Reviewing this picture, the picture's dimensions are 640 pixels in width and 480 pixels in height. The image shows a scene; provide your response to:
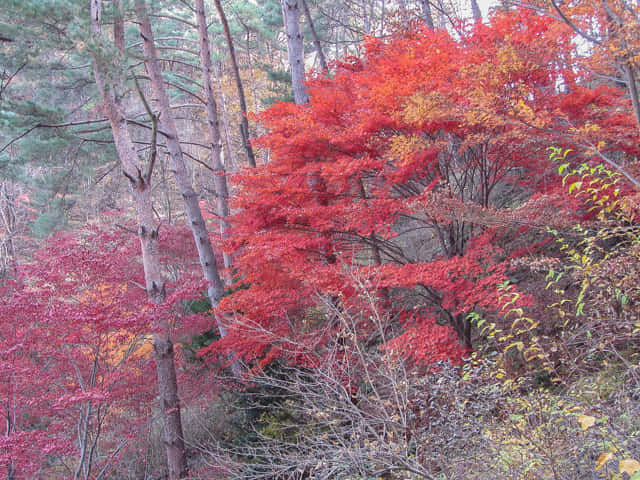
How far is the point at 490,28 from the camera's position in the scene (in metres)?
5.70

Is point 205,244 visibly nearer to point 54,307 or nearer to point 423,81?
point 54,307

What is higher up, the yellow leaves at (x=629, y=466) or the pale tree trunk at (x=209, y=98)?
the pale tree trunk at (x=209, y=98)

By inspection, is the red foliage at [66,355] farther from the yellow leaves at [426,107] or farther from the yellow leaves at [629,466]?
the yellow leaves at [629,466]

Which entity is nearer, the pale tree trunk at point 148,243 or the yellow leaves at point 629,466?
the yellow leaves at point 629,466

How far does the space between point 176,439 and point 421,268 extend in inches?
185

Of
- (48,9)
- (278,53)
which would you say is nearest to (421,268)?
(48,9)

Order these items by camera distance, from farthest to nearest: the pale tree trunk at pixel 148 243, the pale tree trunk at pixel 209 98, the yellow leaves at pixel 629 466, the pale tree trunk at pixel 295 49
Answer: the pale tree trunk at pixel 209 98
the pale tree trunk at pixel 295 49
the pale tree trunk at pixel 148 243
the yellow leaves at pixel 629 466

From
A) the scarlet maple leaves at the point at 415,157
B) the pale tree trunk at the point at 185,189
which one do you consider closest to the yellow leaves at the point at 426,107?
the scarlet maple leaves at the point at 415,157

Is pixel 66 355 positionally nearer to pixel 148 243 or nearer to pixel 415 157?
pixel 148 243

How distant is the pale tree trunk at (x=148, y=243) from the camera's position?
634 centimetres

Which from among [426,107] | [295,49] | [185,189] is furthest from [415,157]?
[185,189]

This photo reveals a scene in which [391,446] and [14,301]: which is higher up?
[14,301]

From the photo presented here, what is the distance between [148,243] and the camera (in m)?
6.56

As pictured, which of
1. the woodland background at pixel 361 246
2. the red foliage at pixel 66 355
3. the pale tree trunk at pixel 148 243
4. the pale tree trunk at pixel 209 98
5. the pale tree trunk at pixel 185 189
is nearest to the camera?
the woodland background at pixel 361 246
